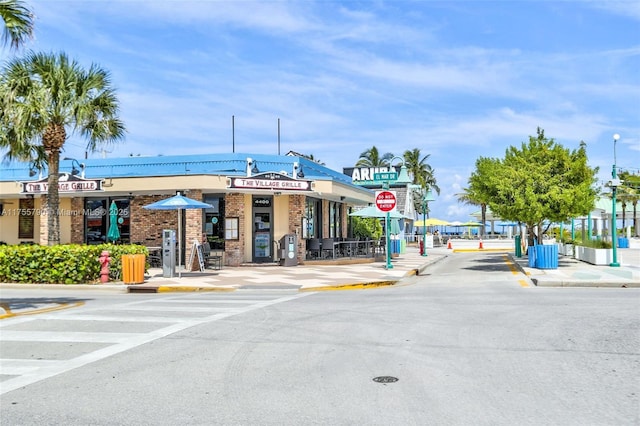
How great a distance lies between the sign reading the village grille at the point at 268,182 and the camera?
23.5m

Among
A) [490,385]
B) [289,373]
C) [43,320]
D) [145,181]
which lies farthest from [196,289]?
[490,385]

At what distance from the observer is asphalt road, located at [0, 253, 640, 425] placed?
17.2 feet

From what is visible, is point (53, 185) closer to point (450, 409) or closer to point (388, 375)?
point (388, 375)

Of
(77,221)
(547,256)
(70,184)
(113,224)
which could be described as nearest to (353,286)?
(547,256)

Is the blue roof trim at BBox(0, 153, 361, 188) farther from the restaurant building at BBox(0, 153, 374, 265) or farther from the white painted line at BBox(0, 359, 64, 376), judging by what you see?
the white painted line at BBox(0, 359, 64, 376)

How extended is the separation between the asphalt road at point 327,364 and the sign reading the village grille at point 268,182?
37.7 feet

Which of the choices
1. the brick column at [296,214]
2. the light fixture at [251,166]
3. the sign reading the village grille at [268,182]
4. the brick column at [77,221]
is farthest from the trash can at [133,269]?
the brick column at [77,221]

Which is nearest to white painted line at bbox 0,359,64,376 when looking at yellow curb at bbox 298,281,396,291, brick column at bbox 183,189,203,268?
yellow curb at bbox 298,281,396,291

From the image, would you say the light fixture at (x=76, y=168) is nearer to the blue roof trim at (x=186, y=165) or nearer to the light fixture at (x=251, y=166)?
the blue roof trim at (x=186, y=165)

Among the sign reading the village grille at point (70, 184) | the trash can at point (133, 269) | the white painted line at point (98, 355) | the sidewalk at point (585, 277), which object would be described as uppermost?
Result: the sign reading the village grille at point (70, 184)

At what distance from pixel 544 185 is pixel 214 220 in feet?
43.5

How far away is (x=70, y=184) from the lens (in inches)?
962

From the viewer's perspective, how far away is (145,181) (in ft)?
78.8

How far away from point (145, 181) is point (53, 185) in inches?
194
